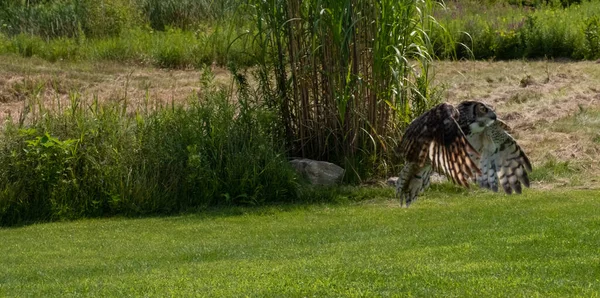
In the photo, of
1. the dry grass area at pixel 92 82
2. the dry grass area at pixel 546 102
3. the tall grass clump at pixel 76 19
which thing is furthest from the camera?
the tall grass clump at pixel 76 19

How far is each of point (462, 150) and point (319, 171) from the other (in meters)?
4.84

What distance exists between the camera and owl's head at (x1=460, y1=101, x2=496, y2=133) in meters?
7.59

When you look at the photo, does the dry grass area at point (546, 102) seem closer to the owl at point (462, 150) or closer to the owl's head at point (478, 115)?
the owl at point (462, 150)

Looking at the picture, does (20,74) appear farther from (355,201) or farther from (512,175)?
(512,175)

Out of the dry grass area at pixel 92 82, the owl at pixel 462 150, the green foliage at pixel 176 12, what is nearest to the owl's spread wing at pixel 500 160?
A: the owl at pixel 462 150

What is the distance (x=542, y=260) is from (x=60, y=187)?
218 inches

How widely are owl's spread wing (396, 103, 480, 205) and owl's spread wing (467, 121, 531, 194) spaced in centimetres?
41

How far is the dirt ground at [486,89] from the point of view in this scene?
13.4 metres

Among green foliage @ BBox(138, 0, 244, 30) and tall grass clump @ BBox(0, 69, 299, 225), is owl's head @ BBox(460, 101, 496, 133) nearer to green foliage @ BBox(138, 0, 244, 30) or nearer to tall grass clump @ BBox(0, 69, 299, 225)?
tall grass clump @ BBox(0, 69, 299, 225)

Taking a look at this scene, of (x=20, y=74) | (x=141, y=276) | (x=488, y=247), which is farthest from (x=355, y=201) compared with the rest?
(x=20, y=74)

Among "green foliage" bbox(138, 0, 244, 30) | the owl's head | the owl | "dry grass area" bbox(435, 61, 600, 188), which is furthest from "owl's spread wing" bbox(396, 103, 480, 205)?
"green foliage" bbox(138, 0, 244, 30)

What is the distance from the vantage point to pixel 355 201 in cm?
1163

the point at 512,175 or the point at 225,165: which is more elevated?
the point at 512,175

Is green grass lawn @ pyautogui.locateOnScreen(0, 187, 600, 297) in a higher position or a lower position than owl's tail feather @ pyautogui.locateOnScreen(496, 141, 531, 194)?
lower
